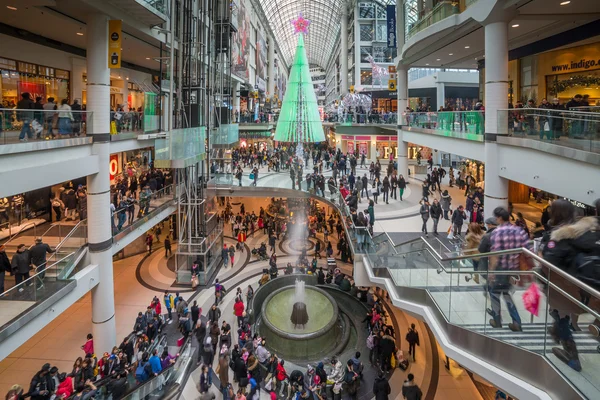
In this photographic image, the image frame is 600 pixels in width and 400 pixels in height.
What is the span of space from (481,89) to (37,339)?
2425 cm

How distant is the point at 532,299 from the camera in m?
4.32

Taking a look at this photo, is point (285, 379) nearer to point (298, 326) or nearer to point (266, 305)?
point (298, 326)

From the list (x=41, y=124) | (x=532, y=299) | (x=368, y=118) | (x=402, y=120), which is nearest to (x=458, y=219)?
(x=532, y=299)

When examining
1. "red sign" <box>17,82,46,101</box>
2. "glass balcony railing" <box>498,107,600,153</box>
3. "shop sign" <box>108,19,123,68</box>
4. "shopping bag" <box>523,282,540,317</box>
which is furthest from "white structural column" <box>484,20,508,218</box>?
"red sign" <box>17,82,46,101</box>

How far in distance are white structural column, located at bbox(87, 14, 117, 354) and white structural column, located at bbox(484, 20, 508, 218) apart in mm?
11105

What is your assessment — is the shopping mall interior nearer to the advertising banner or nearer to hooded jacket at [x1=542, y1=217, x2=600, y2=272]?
hooded jacket at [x1=542, y1=217, x2=600, y2=272]

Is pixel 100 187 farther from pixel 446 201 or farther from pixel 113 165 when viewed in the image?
pixel 446 201

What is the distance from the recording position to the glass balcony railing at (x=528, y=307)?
346cm

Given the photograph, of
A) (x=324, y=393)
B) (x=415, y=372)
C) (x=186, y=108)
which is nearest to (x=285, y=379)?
(x=324, y=393)

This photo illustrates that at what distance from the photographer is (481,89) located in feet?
73.8

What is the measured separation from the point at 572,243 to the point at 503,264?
1.18 meters

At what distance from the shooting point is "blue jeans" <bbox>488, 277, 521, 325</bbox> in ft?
15.6

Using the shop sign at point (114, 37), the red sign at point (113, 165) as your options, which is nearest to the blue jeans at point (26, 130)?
the shop sign at point (114, 37)

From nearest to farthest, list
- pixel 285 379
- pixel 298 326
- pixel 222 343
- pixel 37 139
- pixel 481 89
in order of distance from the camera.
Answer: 1. pixel 37 139
2. pixel 285 379
3. pixel 222 343
4. pixel 298 326
5. pixel 481 89
